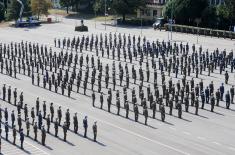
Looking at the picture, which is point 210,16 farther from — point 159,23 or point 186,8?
point 159,23

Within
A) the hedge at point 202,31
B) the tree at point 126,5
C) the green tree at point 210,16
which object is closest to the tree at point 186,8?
the green tree at point 210,16

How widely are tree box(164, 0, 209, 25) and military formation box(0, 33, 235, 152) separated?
67.4 feet

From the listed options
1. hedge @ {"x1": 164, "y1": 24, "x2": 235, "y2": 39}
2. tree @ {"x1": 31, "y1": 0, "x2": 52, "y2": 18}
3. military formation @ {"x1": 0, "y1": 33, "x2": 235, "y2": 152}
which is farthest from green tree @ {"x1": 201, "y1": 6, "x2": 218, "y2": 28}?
tree @ {"x1": 31, "y1": 0, "x2": 52, "y2": 18}

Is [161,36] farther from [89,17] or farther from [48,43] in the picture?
[89,17]

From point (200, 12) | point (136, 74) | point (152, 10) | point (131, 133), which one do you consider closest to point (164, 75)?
point (136, 74)

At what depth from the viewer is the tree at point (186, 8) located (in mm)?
73438

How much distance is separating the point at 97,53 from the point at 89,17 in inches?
1583

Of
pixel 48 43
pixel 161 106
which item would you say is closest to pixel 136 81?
pixel 161 106

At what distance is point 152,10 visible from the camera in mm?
86188

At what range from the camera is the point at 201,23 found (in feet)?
245

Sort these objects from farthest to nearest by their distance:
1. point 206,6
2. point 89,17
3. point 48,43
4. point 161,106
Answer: point 89,17
point 206,6
point 48,43
point 161,106

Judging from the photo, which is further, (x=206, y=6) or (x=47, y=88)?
(x=206, y=6)

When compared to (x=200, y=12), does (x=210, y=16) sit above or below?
below

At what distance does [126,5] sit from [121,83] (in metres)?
42.3
